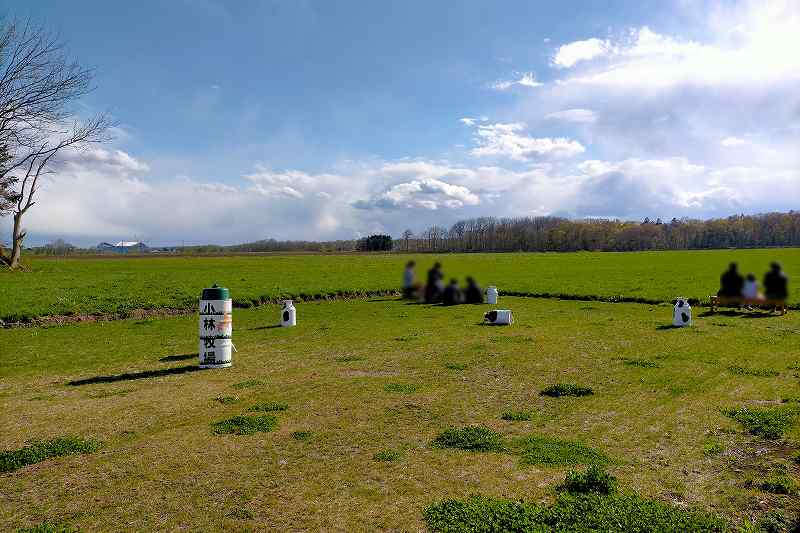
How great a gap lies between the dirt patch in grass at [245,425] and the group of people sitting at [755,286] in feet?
31.4

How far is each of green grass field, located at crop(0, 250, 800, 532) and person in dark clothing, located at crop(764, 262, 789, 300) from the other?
36cm

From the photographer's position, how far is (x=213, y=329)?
1777 centimetres

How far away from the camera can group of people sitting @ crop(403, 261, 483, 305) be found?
164 inches

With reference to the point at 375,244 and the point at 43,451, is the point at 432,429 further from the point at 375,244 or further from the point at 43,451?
the point at 43,451

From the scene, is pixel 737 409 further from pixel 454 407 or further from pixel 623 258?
pixel 623 258

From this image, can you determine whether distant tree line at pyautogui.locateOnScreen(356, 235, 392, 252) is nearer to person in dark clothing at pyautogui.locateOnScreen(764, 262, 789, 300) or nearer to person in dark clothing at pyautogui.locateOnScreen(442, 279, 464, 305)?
person in dark clothing at pyautogui.locateOnScreen(442, 279, 464, 305)

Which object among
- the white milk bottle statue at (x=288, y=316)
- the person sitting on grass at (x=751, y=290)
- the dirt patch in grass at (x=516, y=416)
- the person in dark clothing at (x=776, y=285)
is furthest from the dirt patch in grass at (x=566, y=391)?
the white milk bottle statue at (x=288, y=316)

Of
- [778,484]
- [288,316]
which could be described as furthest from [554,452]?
[288,316]

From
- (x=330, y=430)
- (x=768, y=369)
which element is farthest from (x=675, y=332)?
(x=330, y=430)

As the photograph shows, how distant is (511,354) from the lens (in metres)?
18.9

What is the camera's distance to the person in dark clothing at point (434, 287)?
415 cm

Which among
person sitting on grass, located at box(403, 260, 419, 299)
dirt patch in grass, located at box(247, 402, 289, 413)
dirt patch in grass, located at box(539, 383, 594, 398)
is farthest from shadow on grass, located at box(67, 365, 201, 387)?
person sitting on grass, located at box(403, 260, 419, 299)

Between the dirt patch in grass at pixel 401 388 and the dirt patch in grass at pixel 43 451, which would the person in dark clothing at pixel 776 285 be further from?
the dirt patch in grass at pixel 401 388

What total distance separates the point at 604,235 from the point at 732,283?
2.14 metres
